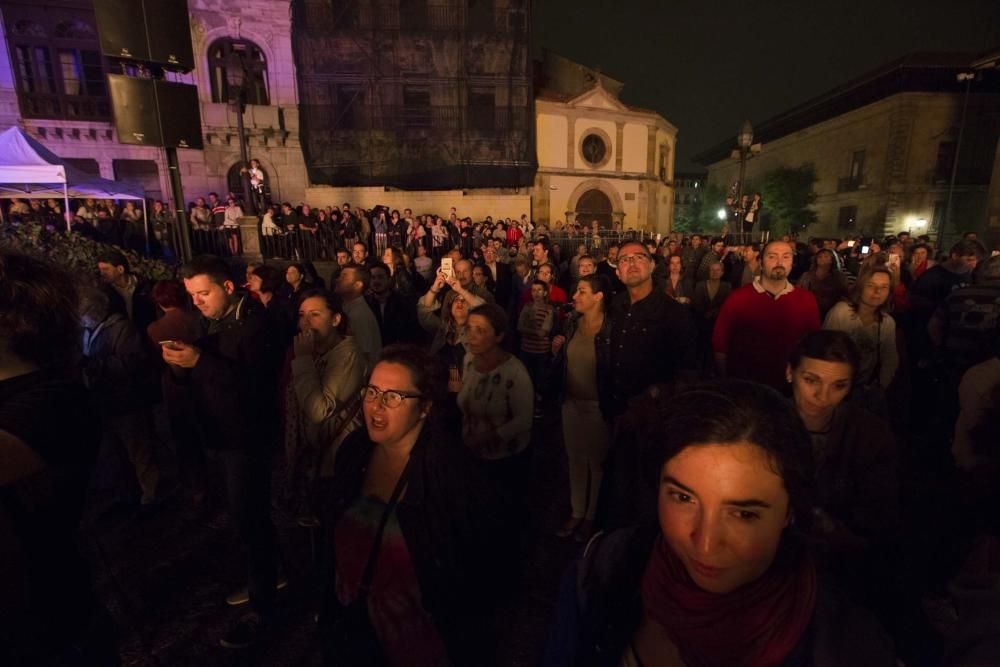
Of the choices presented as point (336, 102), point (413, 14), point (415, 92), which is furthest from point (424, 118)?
point (413, 14)

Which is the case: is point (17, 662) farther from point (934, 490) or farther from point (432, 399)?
point (934, 490)

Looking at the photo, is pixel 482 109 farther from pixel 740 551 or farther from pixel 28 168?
pixel 740 551

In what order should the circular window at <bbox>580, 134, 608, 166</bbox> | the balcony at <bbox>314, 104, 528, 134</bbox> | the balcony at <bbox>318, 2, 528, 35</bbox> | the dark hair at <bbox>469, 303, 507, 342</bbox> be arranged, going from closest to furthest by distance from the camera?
the dark hair at <bbox>469, 303, 507, 342</bbox> < the balcony at <bbox>318, 2, 528, 35</bbox> < the balcony at <bbox>314, 104, 528, 134</bbox> < the circular window at <bbox>580, 134, 608, 166</bbox>

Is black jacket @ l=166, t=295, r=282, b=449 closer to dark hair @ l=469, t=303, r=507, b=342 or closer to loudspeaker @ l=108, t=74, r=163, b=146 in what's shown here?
dark hair @ l=469, t=303, r=507, b=342

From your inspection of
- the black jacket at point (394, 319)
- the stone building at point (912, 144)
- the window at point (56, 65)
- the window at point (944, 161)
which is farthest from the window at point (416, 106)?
the window at point (944, 161)

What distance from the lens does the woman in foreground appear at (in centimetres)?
116

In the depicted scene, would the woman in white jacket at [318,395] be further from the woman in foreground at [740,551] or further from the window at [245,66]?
the window at [245,66]

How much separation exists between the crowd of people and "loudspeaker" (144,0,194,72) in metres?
2.92

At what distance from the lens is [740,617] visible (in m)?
1.18

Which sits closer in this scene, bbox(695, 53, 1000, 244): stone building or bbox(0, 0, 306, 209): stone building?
bbox(0, 0, 306, 209): stone building

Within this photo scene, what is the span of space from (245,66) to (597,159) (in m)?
19.5

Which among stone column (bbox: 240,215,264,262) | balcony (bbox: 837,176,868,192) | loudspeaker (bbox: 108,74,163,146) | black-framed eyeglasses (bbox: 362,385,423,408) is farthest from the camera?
balcony (bbox: 837,176,868,192)

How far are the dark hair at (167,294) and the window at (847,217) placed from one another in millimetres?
47536

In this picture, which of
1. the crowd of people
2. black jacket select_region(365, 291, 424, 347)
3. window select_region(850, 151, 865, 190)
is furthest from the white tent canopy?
window select_region(850, 151, 865, 190)
